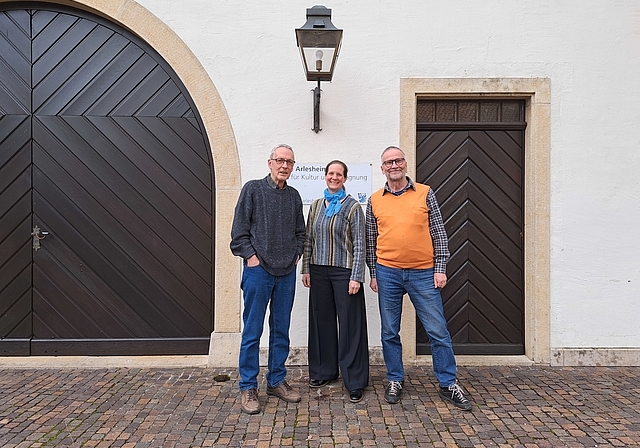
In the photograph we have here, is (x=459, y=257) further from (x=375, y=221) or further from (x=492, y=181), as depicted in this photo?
(x=375, y=221)

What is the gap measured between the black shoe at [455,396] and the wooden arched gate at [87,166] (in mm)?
2351

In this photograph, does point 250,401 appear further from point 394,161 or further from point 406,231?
point 394,161

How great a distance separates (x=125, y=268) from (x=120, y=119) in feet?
4.81

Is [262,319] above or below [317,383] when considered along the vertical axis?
above

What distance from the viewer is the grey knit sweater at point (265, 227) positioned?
3662mm

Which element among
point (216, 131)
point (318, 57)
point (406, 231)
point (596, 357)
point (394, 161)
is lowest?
point (596, 357)

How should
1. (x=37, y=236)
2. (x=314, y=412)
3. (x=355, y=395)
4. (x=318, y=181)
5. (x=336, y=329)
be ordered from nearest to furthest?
(x=314, y=412) < (x=355, y=395) < (x=336, y=329) < (x=318, y=181) < (x=37, y=236)

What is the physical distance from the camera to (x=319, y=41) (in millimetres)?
4070

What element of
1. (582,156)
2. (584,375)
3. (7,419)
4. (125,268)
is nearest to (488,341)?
(584,375)

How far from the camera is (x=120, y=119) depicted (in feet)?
16.2

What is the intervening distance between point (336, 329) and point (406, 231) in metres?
1.05

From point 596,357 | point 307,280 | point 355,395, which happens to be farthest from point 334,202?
point 596,357

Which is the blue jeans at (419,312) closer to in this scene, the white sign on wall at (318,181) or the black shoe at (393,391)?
the black shoe at (393,391)

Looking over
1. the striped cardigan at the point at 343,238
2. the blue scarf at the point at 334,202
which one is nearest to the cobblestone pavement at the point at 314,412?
the striped cardigan at the point at 343,238
